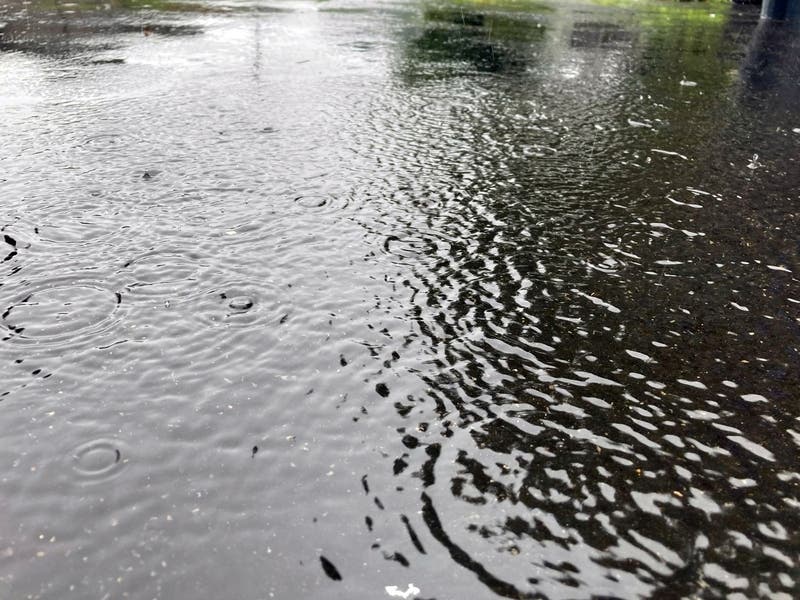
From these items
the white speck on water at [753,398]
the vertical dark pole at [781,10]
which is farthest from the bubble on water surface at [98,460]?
the vertical dark pole at [781,10]

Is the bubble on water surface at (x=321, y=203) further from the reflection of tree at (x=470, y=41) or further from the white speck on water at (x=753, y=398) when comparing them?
the reflection of tree at (x=470, y=41)

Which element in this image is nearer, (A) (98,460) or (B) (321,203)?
(A) (98,460)

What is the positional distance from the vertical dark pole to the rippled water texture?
32051 mm

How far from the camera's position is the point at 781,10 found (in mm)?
A: 43719

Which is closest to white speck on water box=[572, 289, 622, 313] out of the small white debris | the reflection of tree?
the small white debris

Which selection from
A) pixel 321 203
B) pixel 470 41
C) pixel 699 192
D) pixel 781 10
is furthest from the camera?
pixel 781 10

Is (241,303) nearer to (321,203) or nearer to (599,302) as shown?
(321,203)

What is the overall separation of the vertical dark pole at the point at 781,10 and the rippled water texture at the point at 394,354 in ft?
105

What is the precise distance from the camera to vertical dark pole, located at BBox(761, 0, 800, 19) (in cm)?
4344

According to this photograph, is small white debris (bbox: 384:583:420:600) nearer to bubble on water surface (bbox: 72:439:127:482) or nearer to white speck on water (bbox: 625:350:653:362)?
bubble on water surface (bbox: 72:439:127:482)

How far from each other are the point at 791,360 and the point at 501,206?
5.81 m

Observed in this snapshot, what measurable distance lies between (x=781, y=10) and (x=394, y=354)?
47.1m

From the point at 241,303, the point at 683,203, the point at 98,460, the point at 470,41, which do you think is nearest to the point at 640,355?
the point at 241,303

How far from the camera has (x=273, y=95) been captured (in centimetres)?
2006
